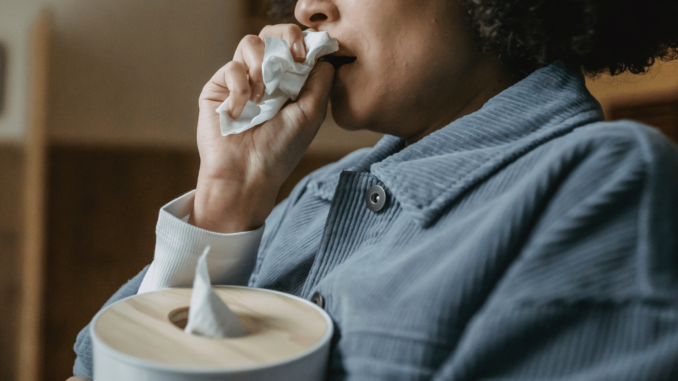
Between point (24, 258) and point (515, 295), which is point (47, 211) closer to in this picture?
point (24, 258)

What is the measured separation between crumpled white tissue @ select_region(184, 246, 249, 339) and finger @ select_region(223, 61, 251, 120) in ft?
0.99

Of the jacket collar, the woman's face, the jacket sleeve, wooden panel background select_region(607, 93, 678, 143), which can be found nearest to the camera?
the jacket sleeve

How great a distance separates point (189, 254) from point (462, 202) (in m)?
0.35

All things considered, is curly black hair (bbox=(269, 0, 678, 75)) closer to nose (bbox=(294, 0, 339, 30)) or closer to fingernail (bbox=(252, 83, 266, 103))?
nose (bbox=(294, 0, 339, 30))

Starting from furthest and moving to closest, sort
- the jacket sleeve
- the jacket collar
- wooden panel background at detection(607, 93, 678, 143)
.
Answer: wooden panel background at detection(607, 93, 678, 143) → the jacket collar → the jacket sleeve

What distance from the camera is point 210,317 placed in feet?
1.32

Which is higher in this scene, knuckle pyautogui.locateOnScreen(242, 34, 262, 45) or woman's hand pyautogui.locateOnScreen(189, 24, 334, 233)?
knuckle pyautogui.locateOnScreen(242, 34, 262, 45)

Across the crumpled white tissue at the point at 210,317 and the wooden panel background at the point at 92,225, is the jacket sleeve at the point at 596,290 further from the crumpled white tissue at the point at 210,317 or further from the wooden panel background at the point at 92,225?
the wooden panel background at the point at 92,225

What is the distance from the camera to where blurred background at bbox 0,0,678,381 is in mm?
1342

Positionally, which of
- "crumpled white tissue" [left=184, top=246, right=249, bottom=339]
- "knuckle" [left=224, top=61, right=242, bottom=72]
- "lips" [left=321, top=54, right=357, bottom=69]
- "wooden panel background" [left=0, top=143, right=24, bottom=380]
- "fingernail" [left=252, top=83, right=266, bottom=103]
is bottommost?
"wooden panel background" [left=0, top=143, right=24, bottom=380]

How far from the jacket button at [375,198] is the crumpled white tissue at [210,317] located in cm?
23

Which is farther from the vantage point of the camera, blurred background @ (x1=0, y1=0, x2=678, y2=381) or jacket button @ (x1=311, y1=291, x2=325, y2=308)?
blurred background @ (x1=0, y1=0, x2=678, y2=381)

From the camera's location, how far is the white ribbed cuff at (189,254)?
0.59 m

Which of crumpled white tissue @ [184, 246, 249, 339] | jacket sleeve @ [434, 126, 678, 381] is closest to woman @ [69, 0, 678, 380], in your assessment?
jacket sleeve @ [434, 126, 678, 381]
